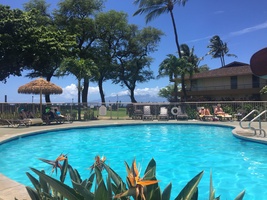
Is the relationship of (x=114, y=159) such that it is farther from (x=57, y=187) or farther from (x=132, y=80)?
(x=132, y=80)

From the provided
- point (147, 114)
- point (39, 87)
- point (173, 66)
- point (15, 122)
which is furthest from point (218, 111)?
point (15, 122)

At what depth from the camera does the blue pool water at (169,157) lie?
6078 mm

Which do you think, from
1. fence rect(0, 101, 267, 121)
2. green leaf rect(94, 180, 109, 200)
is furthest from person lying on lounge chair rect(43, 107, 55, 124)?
green leaf rect(94, 180, 109, 200)

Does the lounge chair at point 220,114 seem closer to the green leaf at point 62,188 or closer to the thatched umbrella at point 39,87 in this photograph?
the thatched umbrella at point 39,87

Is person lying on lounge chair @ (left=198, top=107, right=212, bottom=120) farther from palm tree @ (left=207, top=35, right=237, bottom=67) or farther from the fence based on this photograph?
palm tree @ (left=207, top=35, right=237, bottom=67)

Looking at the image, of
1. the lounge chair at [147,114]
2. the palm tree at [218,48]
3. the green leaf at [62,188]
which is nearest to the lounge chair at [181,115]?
the lounge chair at [147,114]

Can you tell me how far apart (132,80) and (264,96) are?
2060 centimetres

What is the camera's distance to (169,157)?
28.3ft

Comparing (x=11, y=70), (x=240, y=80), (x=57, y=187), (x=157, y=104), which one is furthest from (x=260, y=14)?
(x=57, y=187)

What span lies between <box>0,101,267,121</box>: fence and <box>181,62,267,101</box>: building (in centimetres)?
1288

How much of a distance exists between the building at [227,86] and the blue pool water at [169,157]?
22.4 metres

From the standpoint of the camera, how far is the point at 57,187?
123cm

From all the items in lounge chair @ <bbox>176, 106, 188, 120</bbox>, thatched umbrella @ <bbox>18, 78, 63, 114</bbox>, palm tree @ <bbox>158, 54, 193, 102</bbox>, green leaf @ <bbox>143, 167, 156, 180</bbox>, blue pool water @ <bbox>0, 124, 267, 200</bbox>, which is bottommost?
blue pool water @ <bbox>0, 124, 267, 200</bbox>

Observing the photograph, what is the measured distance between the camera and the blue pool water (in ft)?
19.9
